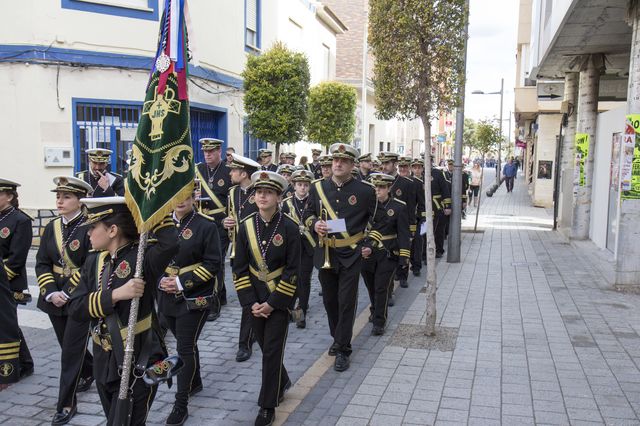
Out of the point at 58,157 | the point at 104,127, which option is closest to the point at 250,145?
the point at 104,127

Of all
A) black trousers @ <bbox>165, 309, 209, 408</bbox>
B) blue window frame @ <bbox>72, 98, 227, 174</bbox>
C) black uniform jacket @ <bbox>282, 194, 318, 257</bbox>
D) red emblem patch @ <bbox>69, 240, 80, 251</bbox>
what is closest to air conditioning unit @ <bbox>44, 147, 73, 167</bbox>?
blue window frame @ <bbox>72, 98, 227, 174</bbox>

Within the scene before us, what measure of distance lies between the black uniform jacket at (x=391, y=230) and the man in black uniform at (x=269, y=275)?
8.16 ft

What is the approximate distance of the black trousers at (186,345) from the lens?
5.00 meters

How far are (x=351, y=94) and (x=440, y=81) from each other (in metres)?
14.4

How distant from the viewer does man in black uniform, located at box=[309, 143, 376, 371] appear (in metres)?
6.34

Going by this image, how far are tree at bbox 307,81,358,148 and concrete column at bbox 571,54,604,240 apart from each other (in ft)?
28.2

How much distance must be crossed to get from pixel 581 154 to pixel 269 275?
11.5 meters

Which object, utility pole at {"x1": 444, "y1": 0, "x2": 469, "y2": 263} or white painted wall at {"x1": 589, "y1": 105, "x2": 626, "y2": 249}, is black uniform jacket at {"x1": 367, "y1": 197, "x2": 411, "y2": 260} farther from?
white painted wall at {"x1": 589, "y1": 105, "x2": 626, "y2": 249}

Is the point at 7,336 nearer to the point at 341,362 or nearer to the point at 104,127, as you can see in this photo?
the point at 341,362

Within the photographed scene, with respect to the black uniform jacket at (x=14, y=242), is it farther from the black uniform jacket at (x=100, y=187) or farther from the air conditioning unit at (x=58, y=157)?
the air conditioning unit at (x=58, y=157)

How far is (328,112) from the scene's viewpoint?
21031 mm

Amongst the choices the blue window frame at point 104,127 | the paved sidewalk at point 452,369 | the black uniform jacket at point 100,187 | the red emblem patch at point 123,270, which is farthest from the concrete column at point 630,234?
the blue window frame at point 104,127

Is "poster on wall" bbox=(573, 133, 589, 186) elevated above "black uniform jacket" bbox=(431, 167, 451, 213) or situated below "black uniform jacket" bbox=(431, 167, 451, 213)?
above

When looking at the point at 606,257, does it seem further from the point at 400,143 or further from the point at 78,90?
the point at 400,143
